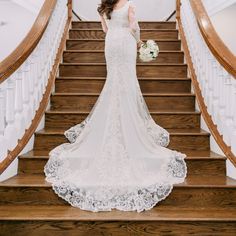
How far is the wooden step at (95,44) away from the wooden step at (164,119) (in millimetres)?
1566

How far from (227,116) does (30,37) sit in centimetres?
179

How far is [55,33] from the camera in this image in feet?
13.3

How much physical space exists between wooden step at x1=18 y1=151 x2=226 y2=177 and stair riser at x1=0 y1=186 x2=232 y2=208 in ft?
1.16

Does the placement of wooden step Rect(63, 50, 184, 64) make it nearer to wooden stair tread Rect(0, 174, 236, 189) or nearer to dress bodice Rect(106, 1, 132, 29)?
dress bodice Rect(106, 1, 132, 29)

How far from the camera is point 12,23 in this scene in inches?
173

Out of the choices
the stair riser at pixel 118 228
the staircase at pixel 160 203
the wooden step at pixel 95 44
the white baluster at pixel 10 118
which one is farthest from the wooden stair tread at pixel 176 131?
the wooden step at pixel 95 44

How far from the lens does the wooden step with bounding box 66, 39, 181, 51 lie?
468 cm

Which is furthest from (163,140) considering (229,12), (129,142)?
(229,12)

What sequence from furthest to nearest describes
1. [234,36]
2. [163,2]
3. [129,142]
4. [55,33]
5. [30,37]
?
[163,2]
[234,36]
[55,33]
[30,37]
[129,142]

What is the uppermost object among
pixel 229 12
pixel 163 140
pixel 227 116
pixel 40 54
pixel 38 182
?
pixel 229 12

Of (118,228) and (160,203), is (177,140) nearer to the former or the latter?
(160,203)

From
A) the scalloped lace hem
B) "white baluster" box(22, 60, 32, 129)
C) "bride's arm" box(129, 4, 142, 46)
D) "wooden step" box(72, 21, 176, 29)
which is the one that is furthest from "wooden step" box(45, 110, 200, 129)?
"wooden step" box(72, 21, 176, 29)

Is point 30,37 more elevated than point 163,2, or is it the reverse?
point 163,2

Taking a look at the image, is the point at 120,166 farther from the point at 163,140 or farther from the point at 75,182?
the point at 163,140
